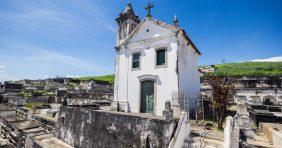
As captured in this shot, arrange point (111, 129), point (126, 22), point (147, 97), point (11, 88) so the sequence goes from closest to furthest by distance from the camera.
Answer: point (111, 129), point (147, 97), point (126, 22), point (11, 88)

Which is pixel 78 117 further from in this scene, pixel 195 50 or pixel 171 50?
pixel 195 50

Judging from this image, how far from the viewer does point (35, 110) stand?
1548 cm

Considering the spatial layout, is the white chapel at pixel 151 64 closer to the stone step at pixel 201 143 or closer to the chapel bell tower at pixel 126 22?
the chapel bell tower at pixel 126 22

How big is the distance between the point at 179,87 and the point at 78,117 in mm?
7341

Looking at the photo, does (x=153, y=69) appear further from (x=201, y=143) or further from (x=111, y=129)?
(x=201, y=143)

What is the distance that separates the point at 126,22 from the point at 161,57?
221 inches

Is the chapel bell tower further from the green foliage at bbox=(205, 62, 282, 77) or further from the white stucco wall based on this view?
the green foliage at bbox=(205, 62, 282, 77)

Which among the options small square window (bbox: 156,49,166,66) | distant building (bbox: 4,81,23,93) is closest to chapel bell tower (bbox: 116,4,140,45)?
small square window (bbox: 156,49,166,66)

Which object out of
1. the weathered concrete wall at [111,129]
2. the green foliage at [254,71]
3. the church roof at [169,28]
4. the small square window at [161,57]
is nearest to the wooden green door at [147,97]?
the small square window at [161,57]

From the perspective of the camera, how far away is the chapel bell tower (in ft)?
55.3

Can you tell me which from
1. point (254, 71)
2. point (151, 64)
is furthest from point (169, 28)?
point (254, 71)

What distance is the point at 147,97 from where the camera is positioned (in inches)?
561

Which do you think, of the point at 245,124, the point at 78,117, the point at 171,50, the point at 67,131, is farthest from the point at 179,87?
the point at 67,131

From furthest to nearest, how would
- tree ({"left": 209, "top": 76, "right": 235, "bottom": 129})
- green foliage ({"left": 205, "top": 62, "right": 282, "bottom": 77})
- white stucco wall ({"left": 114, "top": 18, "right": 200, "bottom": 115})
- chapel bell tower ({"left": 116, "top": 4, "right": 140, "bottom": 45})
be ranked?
1. green foliage ({"left": 205, "top": 62, "right": 282, "bottom": 77})
2. chapel bell tower ({"left": 116, "top": 4, "right": 140, "bottom": 45})
3. white stucco wall ({"left": 114, "top": 18, "right": 200, "bottom": 115})
4. tree ({"left": 209, "top": 76, "right": 235, "bottom": 129})
